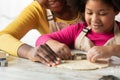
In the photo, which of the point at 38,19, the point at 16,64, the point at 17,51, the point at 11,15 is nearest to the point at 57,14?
the point at 38,19

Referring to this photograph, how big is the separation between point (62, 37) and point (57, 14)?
0.73 ft

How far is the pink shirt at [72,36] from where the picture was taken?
1.17 metres

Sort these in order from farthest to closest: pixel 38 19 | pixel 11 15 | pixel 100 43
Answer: pixel 11 15 → pixel 38 19 → pixel 100 43

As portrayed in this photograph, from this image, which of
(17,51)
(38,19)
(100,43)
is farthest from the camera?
(38,19)

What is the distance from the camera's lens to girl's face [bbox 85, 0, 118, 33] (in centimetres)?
108

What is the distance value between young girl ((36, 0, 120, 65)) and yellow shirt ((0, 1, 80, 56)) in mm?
140

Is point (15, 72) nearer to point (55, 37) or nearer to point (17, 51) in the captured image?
point (17, 51)

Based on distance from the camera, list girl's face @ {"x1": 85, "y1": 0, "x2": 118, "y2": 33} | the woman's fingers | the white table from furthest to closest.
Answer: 1. girl's face @ {"x1": 85, "y1": 0, "x2": 118, "y2": 33}
2. the woman's fingers
3. the white table

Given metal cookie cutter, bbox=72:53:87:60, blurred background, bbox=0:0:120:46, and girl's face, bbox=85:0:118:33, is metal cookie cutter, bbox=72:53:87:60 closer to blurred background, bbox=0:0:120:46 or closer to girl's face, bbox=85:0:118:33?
girl's face, bbox=85:0:118:33

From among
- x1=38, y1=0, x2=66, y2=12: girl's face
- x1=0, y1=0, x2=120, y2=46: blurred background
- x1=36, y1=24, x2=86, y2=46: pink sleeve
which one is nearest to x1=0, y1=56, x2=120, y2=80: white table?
x1=36, y1=24, x2=86, y2=46: pink sleeve

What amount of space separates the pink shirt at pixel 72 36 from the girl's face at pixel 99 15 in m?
0.04

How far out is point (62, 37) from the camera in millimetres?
1215

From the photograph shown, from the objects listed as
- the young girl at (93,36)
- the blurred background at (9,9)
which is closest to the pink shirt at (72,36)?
the young girl at (93,36)

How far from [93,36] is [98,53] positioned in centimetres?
23
